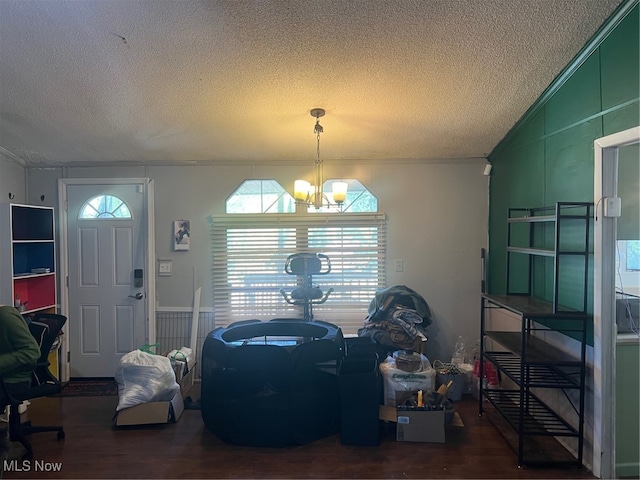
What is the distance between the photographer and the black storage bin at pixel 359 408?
2562 millimetres

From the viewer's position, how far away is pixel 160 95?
106 inches

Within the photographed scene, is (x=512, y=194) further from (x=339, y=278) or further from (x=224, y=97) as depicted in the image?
(x=224, y=97)

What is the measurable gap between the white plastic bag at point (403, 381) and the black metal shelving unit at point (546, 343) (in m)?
0.47

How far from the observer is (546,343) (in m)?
2.65

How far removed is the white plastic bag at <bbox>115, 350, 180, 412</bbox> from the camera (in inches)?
113

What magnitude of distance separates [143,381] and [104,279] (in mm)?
1457

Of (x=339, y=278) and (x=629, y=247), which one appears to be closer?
(x=629, y=247)

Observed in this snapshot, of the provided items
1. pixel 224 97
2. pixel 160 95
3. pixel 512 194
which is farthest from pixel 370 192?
pixel 160 95

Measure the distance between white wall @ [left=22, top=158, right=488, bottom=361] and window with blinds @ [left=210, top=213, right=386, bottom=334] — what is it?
0.50 feet

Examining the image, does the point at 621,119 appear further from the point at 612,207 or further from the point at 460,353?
the point at 460,353

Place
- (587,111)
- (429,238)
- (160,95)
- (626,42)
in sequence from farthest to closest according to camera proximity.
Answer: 1. (429,238)
2. (160,95)
3. (587,111)
4. (626,42)

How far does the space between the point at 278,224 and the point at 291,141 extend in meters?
0.87

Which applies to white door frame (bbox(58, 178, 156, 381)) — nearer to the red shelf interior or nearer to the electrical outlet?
the red shelf interior

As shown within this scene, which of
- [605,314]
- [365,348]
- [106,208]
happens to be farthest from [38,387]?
[605,314]
